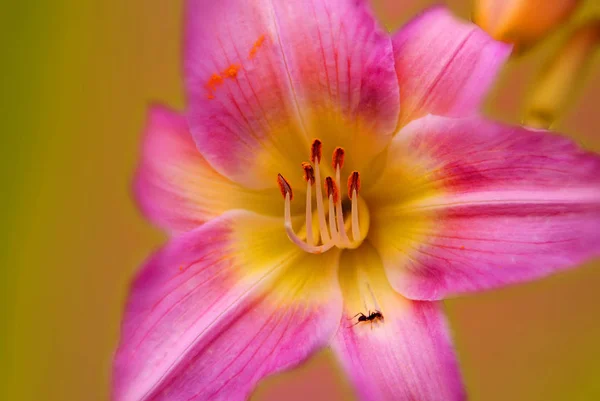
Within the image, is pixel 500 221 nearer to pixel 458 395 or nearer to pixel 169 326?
pixel 458 395

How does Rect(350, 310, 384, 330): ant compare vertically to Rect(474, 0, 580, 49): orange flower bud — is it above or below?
below

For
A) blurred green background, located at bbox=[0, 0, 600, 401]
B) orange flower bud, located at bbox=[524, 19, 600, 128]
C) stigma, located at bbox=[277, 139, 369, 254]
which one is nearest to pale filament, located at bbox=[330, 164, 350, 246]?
stigma, located at bbox=[277, 139, 369, 254]

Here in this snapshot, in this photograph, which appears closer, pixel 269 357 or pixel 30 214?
pixel 269 357

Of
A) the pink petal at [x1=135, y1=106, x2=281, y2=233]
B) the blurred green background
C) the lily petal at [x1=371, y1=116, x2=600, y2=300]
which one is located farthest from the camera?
the blurred green background

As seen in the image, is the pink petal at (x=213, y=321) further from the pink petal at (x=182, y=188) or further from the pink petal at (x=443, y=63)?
the pink petal at (x=443, y=63)

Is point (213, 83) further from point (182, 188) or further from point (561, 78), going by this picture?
point (561, 78)

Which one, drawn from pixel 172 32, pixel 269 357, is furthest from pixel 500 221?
pixel 172 32

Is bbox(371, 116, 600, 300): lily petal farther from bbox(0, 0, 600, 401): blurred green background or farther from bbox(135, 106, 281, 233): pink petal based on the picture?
bbox(0, 0, 600, 401): blurred green background
